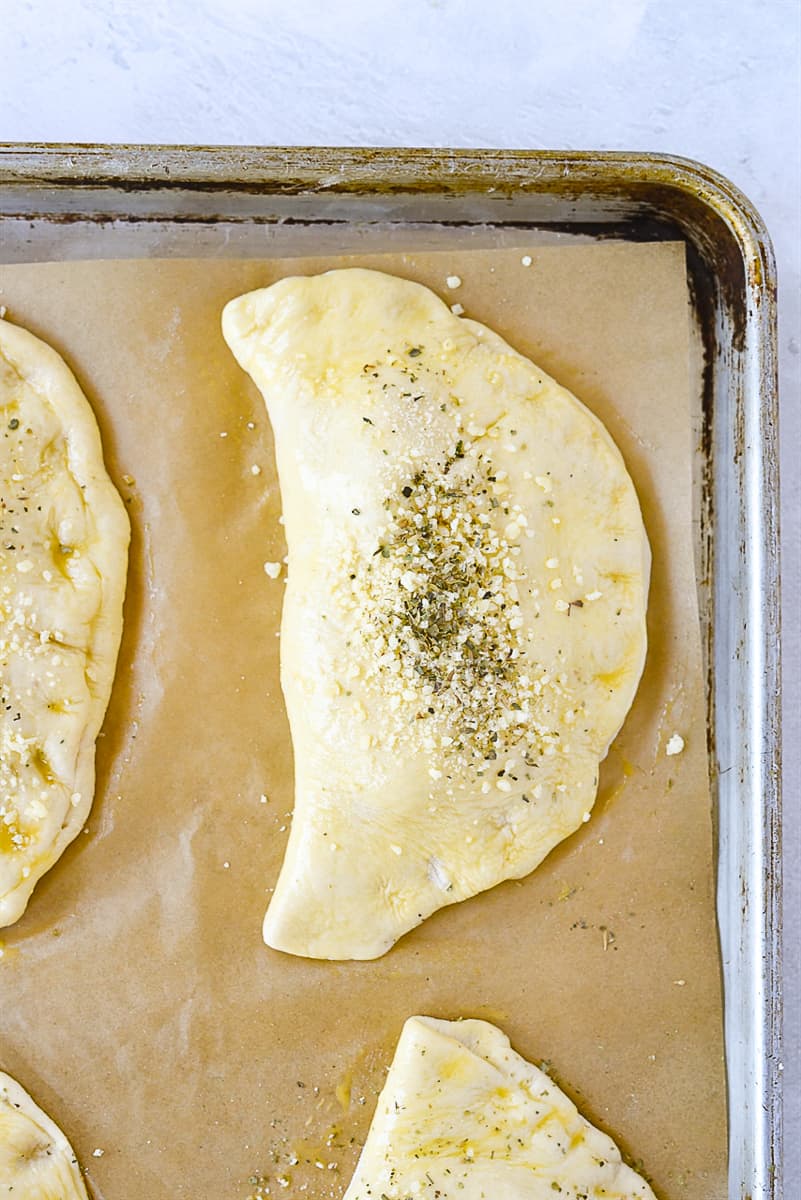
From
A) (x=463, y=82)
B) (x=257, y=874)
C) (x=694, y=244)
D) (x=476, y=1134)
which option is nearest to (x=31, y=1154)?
(x=257, y=874)

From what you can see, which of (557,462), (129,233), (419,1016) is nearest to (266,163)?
(129,233)

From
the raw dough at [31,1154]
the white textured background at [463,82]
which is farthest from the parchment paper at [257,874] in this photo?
the white textured background at [463,82]

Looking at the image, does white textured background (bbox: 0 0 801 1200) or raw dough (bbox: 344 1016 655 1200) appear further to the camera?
white textured background (bbox: 0 0 801 1200)

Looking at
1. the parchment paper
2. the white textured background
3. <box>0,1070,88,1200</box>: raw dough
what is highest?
the white textured background

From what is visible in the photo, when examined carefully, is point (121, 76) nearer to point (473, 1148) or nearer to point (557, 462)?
point (557, 462)

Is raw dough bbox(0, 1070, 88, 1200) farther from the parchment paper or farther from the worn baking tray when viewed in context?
the worn baking tray

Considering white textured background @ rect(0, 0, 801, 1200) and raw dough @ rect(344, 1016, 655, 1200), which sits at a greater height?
white textured background @ rect(0, 0, 801, 1200)

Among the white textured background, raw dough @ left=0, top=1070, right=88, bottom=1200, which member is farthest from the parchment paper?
the white textured background
